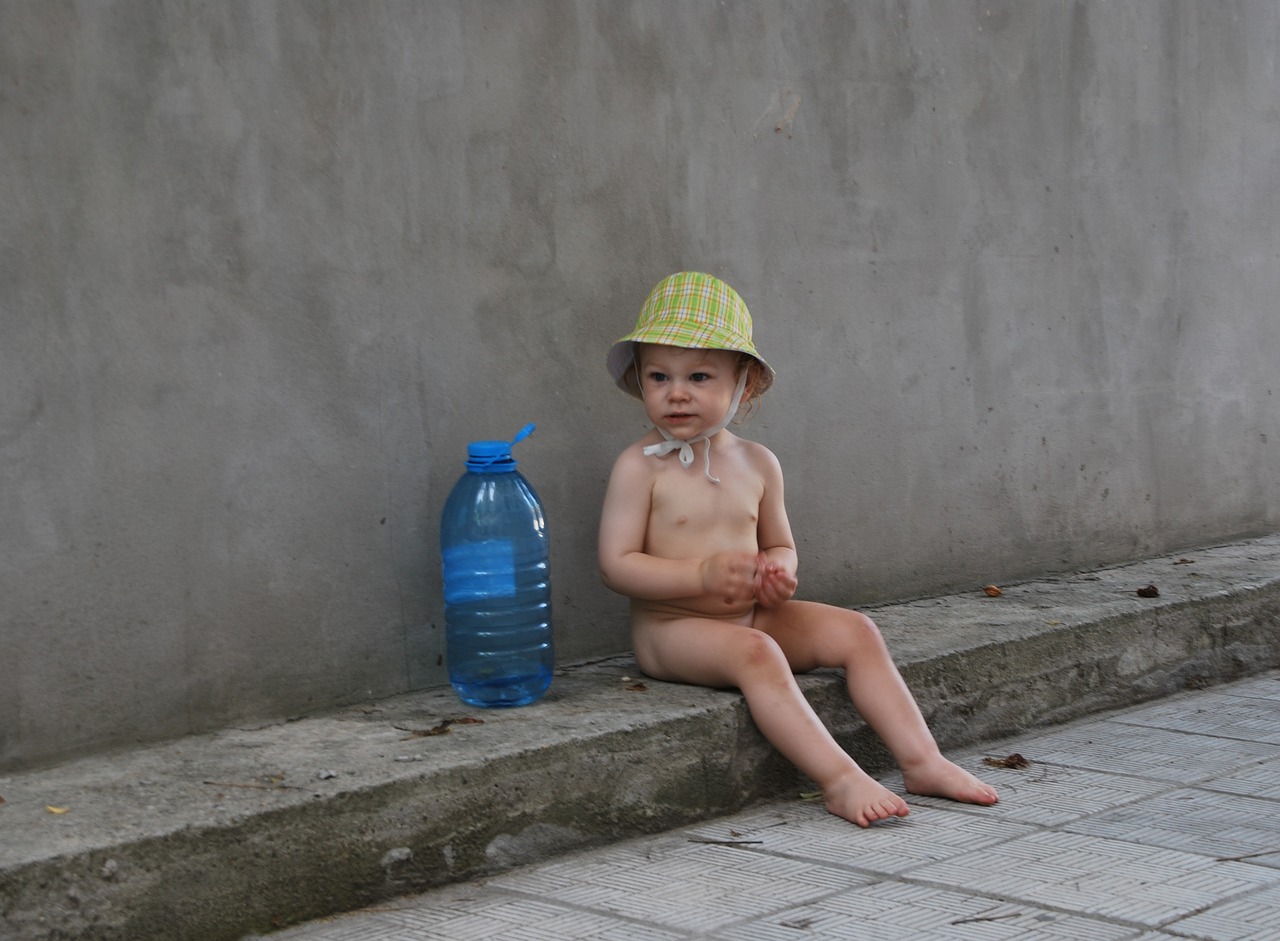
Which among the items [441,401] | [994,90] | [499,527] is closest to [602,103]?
[441,401]

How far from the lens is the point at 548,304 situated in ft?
13.3

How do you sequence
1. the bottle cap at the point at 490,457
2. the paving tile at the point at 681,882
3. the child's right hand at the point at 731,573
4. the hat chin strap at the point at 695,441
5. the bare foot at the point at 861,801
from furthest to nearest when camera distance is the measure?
the hat chin strap at the point at 695,441 < the bottle cap at the point at 490,457 < the child's right hand at the point at 731,573 < the bare foot at the point at 861,801 < the paving tile at the point at 681,882

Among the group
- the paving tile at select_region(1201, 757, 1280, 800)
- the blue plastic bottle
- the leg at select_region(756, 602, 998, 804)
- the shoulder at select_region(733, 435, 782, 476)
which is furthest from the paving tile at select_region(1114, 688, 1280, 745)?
the blue plastic bottle

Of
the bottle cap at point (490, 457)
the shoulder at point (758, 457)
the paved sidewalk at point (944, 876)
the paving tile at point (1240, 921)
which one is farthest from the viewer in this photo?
the shoulder at point (758, 457)

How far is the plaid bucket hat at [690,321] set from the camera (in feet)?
12.6

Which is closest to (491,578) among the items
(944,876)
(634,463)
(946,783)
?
(634,463)

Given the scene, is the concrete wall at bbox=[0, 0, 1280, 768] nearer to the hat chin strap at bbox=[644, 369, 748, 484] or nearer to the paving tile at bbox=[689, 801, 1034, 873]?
the hat chin strap at bbox=[644, 369, 748, 484]

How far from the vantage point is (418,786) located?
310 cm

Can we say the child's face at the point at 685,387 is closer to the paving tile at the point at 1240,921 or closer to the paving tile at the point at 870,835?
the paving tile at the point at 870,835

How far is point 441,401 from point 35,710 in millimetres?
1202

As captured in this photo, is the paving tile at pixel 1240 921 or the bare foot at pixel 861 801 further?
the bare foot at pixel 861 801

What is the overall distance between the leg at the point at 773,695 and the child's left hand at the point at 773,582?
0.36 feet

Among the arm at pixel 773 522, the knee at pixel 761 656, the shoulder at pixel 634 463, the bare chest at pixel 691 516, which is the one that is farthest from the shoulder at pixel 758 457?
the knee at pixel 761 656

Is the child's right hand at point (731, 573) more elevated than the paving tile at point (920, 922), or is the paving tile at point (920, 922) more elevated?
the child's right hand at point (731, 573)
